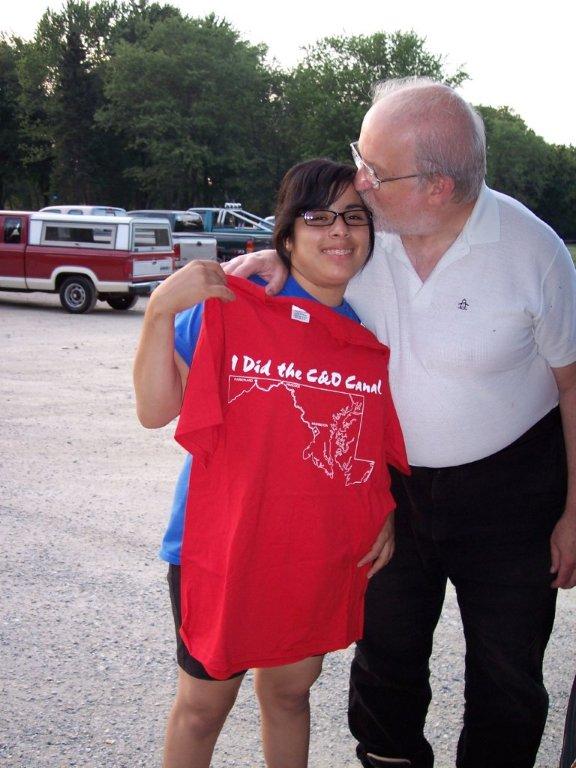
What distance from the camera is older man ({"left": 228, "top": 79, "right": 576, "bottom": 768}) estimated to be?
2.33m

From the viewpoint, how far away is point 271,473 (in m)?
2.17

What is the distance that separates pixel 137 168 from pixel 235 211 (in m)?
26.1

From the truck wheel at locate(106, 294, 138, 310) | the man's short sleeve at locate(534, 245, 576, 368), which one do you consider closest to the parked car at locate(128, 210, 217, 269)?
the truck wheel at locate(106, 294, 138, 310)

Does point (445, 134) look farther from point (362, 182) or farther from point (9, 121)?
point (9, 121)

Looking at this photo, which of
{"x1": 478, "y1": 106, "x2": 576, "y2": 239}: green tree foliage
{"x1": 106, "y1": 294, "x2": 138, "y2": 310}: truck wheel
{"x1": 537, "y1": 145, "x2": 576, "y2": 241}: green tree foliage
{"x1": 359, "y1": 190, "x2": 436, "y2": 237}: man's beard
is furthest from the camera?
{"x1": 537, "y1": 145, "x2": 576, "y2": 241}: green tree foliage

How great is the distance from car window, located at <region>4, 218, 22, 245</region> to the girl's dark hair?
1461 centimetres

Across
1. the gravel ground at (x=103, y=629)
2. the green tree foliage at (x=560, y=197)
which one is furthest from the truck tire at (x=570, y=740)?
the green tree foliage at (x=560, y=197)

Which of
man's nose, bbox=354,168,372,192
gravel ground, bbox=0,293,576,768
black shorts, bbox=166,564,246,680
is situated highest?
man's nose, bbox=354,168,372,192

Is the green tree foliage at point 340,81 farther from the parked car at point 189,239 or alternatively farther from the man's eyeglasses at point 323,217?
the man's eyeglasses at point 323,217

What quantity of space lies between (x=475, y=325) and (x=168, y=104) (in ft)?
161

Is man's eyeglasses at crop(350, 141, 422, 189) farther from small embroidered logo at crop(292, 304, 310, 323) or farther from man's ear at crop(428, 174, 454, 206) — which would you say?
small embroidered logo at crop(292, 304, 310, 323)

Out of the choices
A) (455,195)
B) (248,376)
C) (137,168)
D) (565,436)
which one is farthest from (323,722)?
(137,168)

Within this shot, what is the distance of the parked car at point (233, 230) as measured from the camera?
24.3 m

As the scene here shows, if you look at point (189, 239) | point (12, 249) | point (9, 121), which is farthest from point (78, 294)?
point (9, 121)
